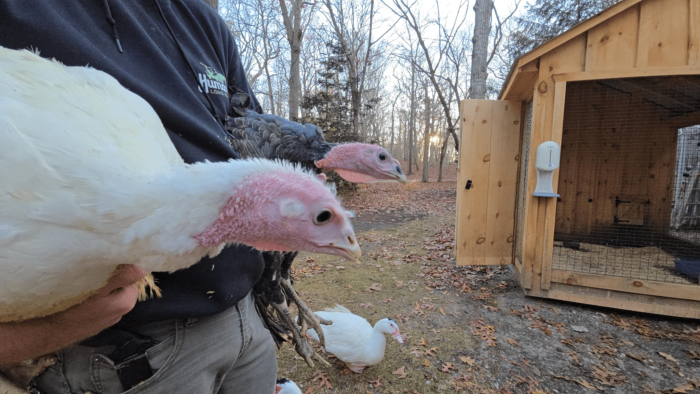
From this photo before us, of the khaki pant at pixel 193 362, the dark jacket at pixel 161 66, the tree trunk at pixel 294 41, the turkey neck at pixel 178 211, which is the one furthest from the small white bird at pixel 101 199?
the tree trunk at pixel 294 41

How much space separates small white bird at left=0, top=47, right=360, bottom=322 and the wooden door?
13.7 feet

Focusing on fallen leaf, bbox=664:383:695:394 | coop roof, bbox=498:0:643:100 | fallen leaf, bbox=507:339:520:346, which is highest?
coop roof, bbox=498:0:643:100

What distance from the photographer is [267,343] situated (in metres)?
1.31

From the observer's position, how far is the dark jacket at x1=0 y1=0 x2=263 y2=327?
31.8 inches

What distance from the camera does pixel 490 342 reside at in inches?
129

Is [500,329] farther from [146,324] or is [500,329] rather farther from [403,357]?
[146,324]

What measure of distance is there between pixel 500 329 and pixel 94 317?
3826 millimetres

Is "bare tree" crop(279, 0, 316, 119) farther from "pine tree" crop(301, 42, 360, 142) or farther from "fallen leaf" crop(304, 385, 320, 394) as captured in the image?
"fallen leaf" crop(304, 385, 320, 394)

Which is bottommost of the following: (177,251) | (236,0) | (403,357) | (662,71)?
(403,357)

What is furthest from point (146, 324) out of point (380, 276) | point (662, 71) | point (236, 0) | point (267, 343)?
point (236, 0)

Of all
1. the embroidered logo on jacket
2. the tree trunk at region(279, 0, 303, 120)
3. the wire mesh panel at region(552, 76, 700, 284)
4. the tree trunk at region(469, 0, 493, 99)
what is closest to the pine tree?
the tree trunk at region(279, 0, 303, 120)

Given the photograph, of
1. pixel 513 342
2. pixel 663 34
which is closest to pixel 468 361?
pixel 513 342

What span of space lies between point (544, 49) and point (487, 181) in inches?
70.6

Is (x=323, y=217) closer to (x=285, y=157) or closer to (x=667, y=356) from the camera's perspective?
(x=285, y=157)
